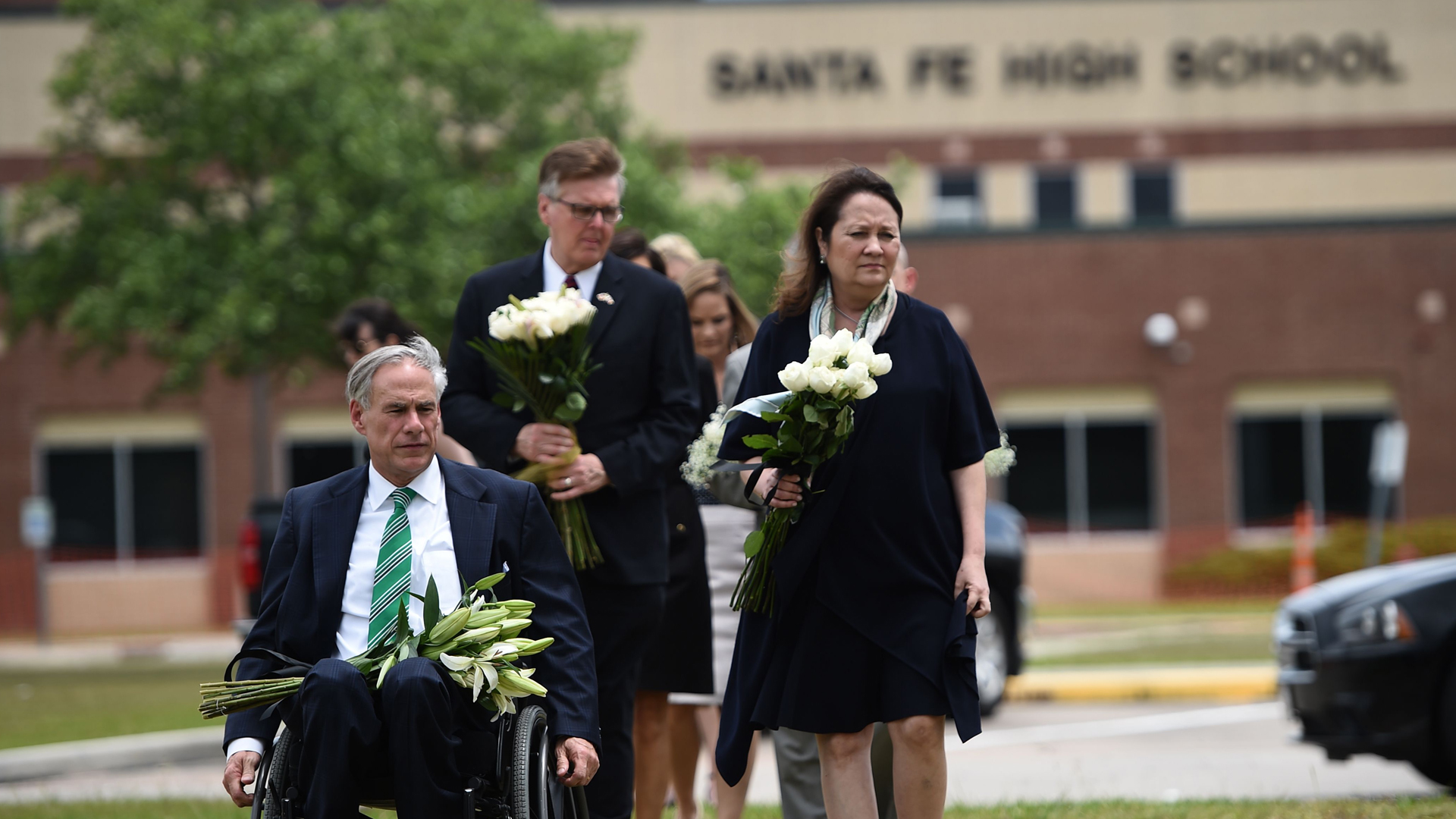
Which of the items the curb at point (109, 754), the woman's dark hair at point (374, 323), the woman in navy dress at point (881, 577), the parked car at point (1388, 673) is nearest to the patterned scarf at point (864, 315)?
the woman in navy dress at point (881, 577)

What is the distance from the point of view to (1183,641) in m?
18.2

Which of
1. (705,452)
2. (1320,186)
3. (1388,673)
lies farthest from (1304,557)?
(705,452)

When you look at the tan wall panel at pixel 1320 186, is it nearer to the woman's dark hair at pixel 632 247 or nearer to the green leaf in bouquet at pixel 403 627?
the woman's dark hair at pixel 632 247

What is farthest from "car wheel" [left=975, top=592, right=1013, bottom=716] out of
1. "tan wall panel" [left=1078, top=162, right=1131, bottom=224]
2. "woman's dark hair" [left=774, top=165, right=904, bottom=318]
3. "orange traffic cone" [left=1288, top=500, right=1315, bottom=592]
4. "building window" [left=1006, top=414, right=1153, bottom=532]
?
"tan wall panel" [left=1078, top=162, right=1131, bottom=224]

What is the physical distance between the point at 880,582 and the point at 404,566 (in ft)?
4.37

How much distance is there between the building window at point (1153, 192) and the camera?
3109cm

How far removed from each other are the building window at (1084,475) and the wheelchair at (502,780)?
23.3 metres

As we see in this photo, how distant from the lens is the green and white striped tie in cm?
438

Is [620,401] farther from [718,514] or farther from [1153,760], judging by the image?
[1153,760]

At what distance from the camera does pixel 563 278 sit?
5.64 meters

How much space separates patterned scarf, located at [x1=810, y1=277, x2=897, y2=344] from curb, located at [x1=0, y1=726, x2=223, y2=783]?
6.46m

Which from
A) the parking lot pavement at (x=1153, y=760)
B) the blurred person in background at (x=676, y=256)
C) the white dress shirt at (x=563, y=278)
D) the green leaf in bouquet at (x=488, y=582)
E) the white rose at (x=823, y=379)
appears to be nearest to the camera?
the green leaf in bouquet at (x=488, y=582)

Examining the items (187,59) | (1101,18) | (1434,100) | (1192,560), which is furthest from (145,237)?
(1434,100)

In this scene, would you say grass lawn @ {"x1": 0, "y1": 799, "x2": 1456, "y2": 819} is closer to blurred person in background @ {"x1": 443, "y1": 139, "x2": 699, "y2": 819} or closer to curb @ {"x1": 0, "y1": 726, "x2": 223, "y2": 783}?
blurred person in background @ {"x1": 443, "y1": 139, "x2": 699, "y2": 819}
